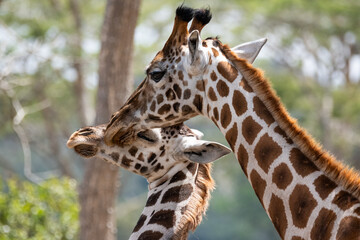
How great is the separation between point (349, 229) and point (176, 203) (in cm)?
114

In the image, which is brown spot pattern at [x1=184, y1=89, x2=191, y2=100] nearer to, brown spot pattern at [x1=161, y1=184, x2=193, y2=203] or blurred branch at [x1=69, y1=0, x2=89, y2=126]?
brown spot pattern at [x1=161, y1=184, x2=193, y2=203]

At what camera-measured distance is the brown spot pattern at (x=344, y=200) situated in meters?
2.74

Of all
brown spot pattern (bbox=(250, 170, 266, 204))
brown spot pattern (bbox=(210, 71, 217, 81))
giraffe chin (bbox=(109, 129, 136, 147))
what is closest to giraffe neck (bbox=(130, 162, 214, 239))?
giraffe chin (bbox=(109, 129, 136, 147))

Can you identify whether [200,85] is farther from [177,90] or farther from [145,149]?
[145,149]

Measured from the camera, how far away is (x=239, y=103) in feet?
10.7

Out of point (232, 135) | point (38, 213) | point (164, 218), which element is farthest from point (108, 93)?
point (232, 135)

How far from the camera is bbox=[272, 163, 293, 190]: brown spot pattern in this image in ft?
9.83

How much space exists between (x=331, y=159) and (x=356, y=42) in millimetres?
17762

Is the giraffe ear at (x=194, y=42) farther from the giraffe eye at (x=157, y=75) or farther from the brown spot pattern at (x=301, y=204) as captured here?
the brown spot pattern at (x=301, y=204)

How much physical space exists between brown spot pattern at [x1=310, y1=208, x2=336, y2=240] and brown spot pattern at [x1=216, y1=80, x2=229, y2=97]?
0.81 m

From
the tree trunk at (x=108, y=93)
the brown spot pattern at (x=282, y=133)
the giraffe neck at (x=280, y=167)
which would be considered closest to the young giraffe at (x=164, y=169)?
the giraffe neck at (x=280, y=167)

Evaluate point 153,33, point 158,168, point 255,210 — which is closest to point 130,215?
point 255,210

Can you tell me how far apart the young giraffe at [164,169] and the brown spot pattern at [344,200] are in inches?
35.8

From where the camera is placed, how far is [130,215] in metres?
27.5
